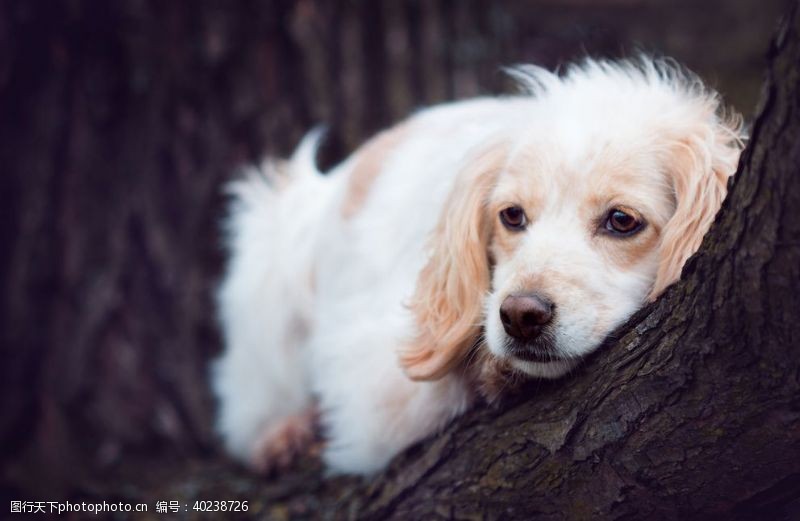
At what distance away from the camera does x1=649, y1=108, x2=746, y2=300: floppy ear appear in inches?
99.7

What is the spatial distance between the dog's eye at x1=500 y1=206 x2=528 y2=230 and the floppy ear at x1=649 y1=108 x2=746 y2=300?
1.38ft

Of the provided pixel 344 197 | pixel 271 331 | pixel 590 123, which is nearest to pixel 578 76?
pixel 590 123

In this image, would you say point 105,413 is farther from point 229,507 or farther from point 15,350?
point 229,507

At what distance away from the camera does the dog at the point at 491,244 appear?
2570 mm

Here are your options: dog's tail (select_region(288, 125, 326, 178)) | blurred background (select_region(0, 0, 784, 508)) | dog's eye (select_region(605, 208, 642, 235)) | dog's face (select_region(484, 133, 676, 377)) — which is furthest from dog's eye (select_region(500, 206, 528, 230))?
dog's tail (select_region(288, 125, 326, 178))

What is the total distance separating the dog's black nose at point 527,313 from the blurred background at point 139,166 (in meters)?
1.98

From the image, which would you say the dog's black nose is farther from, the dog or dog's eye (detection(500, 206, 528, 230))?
dog's eye (detection(500, 206, 528, 230))

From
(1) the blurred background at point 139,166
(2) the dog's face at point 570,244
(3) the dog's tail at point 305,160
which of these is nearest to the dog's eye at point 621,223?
(2) the dog's face at point 570,244

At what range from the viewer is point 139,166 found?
443 cm

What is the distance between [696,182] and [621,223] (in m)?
0.25

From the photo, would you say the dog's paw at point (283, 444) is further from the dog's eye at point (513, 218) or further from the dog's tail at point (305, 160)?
the dog's eye at point (513, 218)

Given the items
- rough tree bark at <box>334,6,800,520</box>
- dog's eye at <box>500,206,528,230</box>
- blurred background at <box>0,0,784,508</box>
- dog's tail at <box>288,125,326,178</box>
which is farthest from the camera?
dog's tail at <box>288,125,326,178</box>

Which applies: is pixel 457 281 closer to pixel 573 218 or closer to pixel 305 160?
pixel 573 218

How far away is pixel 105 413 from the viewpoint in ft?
14.8
